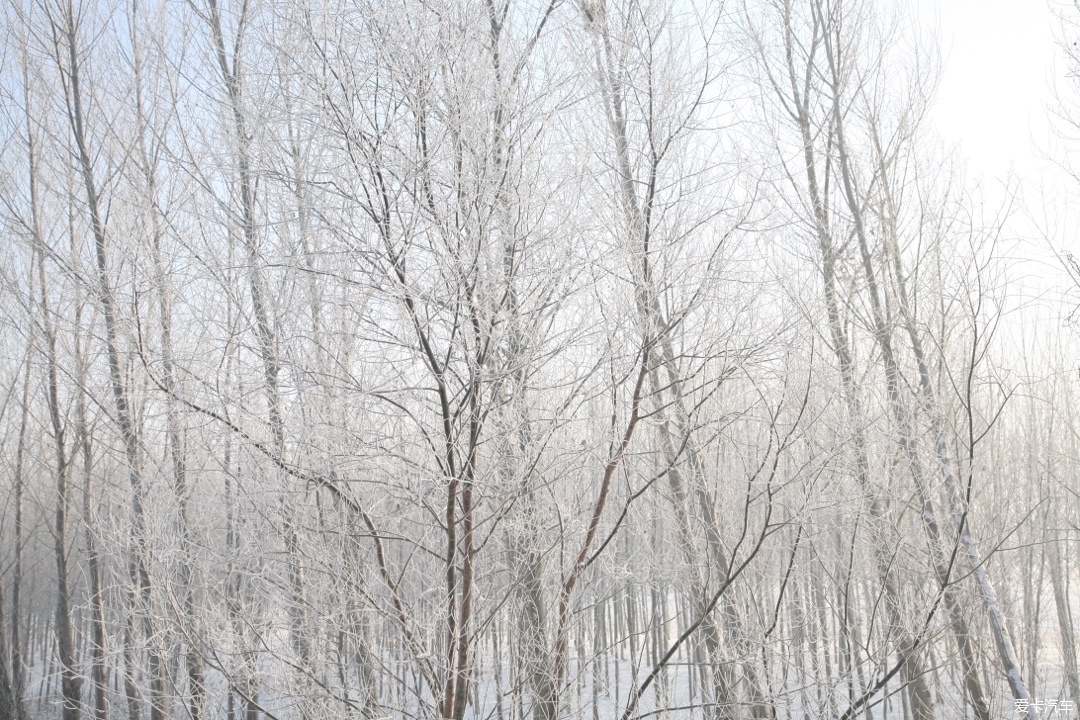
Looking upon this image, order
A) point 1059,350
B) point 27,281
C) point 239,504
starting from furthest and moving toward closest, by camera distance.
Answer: point 1059,350
point 27,281
point 239,504

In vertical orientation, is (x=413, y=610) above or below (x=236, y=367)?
below

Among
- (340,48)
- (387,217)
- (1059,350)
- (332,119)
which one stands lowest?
(387,217)

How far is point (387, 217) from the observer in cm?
203

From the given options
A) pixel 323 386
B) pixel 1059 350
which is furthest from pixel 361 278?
pixel 1059 350

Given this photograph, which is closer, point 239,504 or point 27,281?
point 239,504

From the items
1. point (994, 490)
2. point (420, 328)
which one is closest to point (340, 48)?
point (420, 328)

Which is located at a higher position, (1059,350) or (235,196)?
(1059,350)

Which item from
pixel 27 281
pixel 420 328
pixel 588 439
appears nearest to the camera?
pixel 420 328

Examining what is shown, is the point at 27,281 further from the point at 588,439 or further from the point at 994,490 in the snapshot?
the point at 994,490

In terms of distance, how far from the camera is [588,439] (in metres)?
2.39

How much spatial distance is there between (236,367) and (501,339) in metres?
0.95

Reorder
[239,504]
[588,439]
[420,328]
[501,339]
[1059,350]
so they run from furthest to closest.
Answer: [1059,350], [239,504], [588,439], [501,339], [420,328]

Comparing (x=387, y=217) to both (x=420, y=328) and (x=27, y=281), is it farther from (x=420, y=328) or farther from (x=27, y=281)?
(x=27, y=281)

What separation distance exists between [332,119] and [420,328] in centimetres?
64
